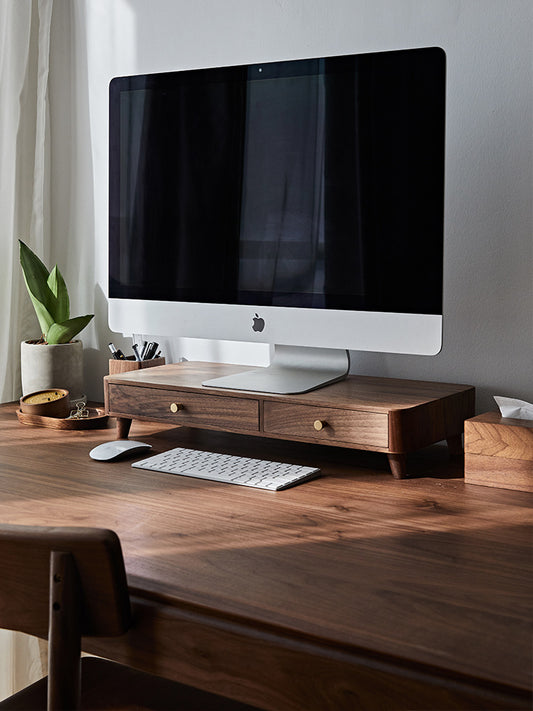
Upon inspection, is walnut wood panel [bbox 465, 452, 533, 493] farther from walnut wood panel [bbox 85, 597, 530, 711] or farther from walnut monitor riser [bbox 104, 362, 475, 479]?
walnut wood panel [bbox 85, 597, 530, 711]

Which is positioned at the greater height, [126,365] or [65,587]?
[126,365]

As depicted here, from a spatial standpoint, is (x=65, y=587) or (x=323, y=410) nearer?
(x=65, y=587)

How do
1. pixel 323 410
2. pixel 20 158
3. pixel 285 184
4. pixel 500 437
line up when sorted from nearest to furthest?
pixel 500 437
pixel 323 410
pixel 285 184
pixel 20 158

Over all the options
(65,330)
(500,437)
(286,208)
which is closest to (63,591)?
(500,437)

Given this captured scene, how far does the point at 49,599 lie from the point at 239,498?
0.40m

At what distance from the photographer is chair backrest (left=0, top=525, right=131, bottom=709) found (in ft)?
2.85

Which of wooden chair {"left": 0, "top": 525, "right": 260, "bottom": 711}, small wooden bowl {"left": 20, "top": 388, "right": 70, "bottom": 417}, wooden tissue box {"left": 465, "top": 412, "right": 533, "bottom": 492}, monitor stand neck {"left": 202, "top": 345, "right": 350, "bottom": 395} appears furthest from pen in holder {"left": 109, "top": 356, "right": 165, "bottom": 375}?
wooden chair {"left": 0, "top": 525, "right": 260, "bottom": 711}

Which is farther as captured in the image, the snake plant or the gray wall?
the snake plant

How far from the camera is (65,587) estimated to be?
2.89 ft

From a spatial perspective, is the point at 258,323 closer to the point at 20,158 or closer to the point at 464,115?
the point at 464,115

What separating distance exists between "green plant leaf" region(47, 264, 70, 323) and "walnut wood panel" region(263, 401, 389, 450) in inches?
29.0

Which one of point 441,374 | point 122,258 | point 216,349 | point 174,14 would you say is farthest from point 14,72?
point 441,374

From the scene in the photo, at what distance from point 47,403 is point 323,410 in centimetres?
68

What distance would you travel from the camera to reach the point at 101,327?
2143mm
